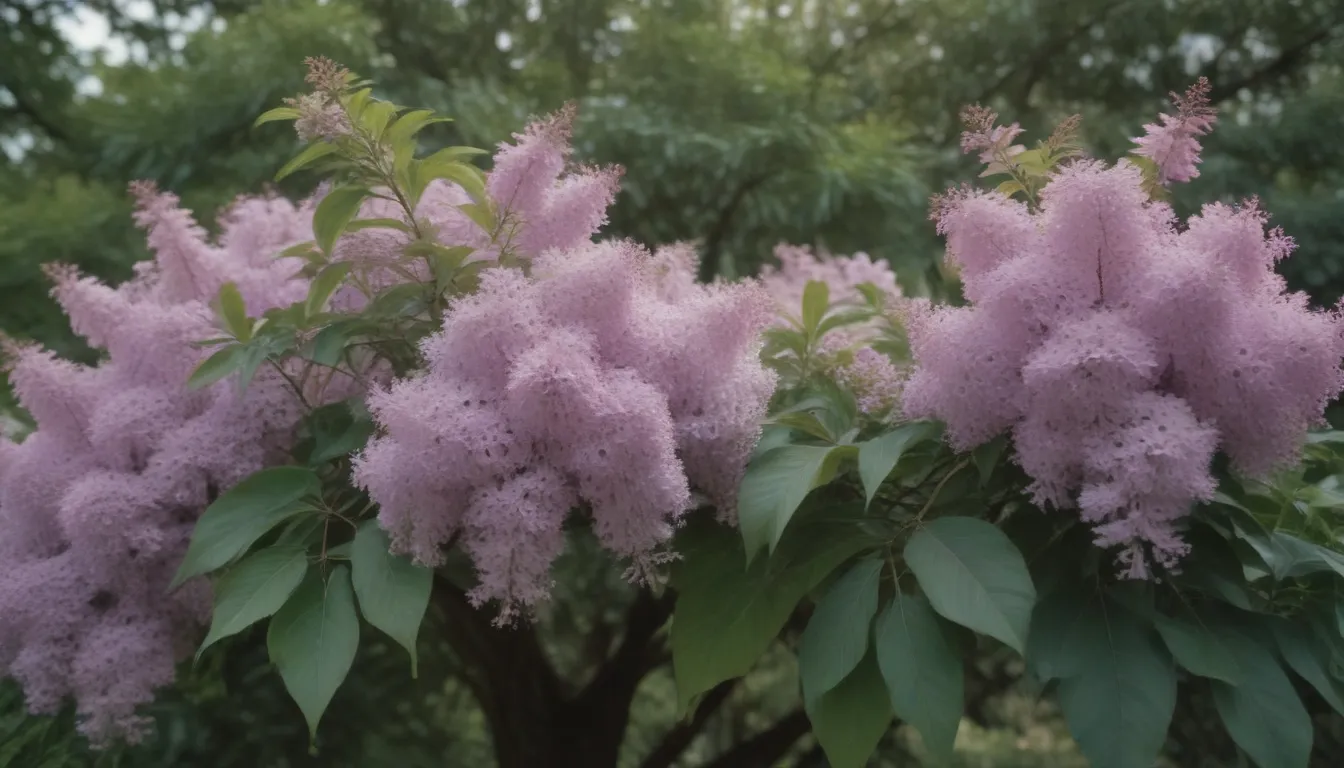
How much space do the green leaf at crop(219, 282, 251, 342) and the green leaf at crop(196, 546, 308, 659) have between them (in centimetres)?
19

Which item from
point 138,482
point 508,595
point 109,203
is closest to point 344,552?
point 508,595

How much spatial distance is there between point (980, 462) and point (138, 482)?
0.58 meters

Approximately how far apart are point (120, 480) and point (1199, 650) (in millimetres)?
707

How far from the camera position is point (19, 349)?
2.54ft

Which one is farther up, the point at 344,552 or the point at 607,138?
the point at 344,552

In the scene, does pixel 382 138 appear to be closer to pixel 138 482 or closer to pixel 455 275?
pixel 455 275

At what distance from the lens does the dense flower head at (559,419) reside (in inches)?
22.3

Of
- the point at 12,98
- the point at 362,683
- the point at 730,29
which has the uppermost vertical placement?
the point at 730,29

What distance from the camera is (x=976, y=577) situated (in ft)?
1.73

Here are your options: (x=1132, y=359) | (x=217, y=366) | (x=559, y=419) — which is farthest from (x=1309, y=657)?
(x=217, y=366)

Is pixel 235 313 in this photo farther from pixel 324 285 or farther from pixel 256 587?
pixel 256 587

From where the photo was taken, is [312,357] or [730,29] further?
[730,29]

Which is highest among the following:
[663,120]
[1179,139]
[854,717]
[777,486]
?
[1179,139]

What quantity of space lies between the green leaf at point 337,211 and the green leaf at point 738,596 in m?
0.32
